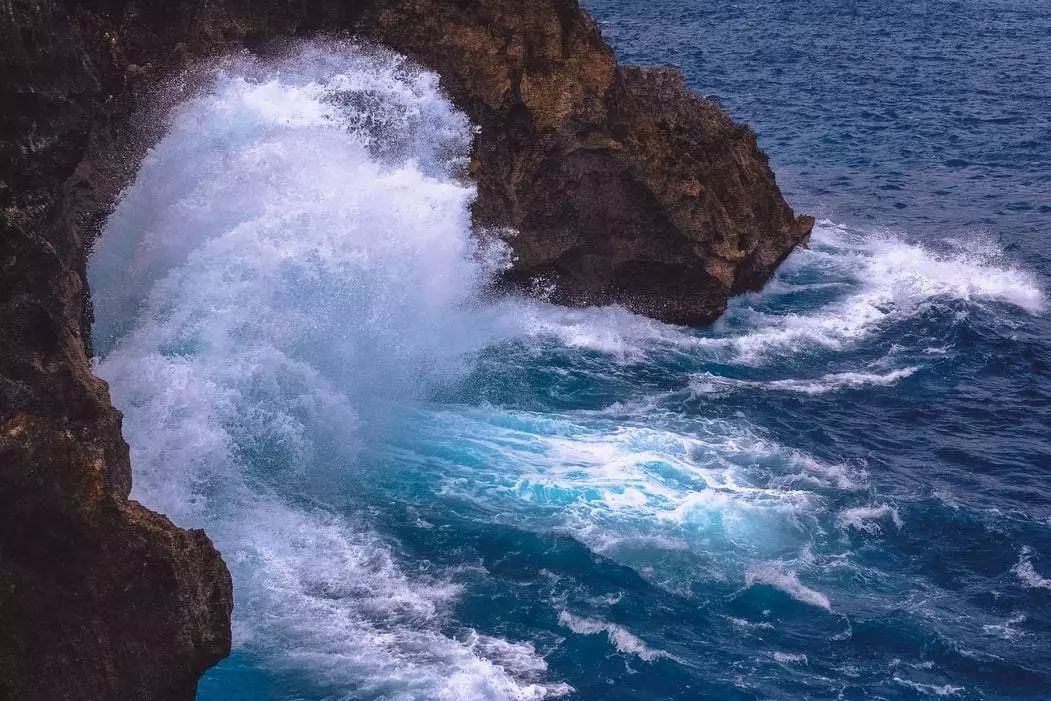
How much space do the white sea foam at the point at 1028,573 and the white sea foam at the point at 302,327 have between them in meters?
6.24

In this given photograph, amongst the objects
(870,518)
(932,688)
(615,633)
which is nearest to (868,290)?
(870,518)

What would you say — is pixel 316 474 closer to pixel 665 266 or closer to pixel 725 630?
pixel 725 630

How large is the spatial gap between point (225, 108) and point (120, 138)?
1.66 meters

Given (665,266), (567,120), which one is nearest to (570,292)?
(665,266)

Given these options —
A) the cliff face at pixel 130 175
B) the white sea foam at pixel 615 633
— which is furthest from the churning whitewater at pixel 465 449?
the cliff face at pixel 130 175

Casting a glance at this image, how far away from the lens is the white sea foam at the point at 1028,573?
13.8 meters

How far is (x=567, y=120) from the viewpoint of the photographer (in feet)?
62.1

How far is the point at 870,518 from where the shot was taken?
1492 centimetres

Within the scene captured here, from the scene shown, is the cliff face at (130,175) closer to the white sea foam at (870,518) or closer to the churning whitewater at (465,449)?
the churning whitewater at (465,449)

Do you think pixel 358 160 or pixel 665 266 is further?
pixel 665 266

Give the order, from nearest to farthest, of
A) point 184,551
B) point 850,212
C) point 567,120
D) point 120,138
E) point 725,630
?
point 184,551 → point 725,630 → point 120,138 → point 567,120 → point 850,212

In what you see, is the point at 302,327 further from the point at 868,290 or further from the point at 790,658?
the point at 868,290

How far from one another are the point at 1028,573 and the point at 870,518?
199cm

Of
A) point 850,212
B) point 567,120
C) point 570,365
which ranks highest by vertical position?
point 850,212
